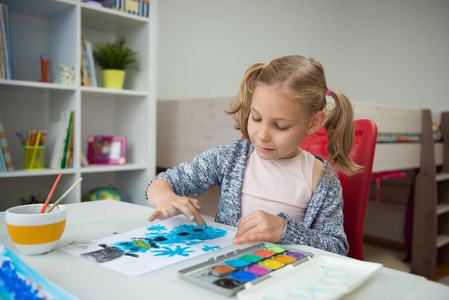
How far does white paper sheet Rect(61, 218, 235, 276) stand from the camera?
1.77ft

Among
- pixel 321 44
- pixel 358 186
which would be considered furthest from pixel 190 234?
pixel 321 44

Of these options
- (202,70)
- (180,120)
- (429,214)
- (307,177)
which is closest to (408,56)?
(429,214)

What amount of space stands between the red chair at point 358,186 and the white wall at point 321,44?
1.53m

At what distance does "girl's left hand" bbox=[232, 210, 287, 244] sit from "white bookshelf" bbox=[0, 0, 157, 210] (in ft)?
4.06

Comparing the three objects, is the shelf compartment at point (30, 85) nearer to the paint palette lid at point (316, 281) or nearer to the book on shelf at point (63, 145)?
the book on shelf at point (63, 145)

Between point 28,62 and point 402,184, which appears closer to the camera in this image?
point 28,62

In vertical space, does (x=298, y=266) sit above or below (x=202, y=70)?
below

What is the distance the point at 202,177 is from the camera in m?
0.97

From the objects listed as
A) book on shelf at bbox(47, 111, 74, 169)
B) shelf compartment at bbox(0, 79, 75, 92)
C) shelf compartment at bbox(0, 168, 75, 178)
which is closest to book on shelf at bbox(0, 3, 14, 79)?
shelf compartment at bbox(0, 79, 75, 92)

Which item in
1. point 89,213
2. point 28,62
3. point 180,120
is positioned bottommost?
point 89,213

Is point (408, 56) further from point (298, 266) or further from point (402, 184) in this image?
point (298, 266)

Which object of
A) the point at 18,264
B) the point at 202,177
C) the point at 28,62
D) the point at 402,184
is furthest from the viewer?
the point at 402,184

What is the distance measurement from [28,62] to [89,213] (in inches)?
50.9

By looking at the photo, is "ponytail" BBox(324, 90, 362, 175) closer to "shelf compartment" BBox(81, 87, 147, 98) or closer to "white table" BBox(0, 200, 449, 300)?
"white table" BBox(0, 200, 449, 300)
